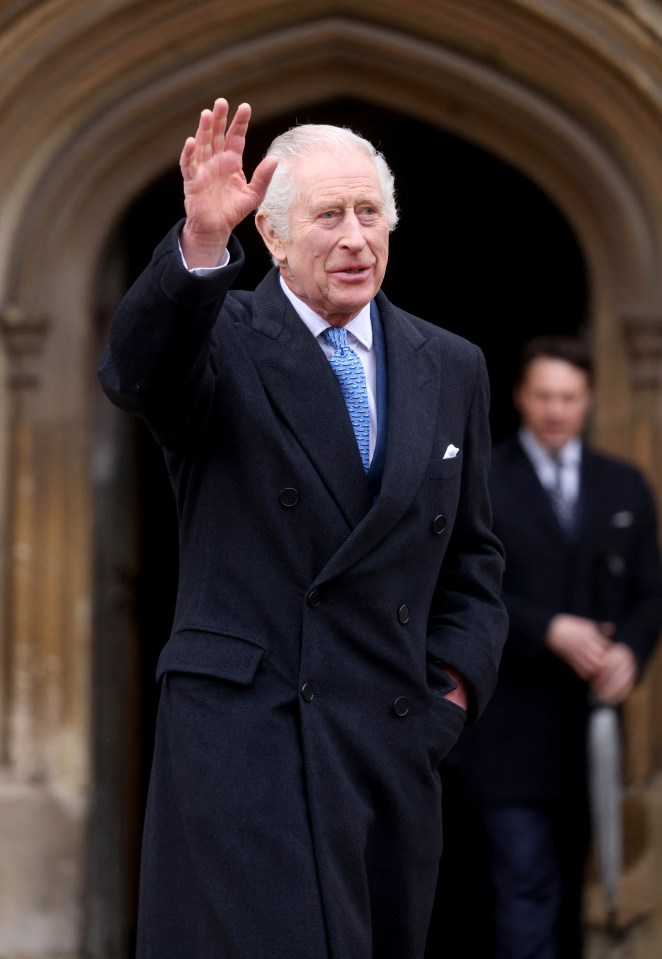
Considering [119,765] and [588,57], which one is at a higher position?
[588,57]

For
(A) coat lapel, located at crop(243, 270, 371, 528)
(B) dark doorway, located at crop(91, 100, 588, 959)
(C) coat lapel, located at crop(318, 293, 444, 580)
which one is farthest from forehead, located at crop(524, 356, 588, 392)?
(A) coat lapel, located at crop(243, 270, 371, 528)

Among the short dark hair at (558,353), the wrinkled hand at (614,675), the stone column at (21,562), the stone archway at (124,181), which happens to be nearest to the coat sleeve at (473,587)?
the wrinkled hand at (614,675)

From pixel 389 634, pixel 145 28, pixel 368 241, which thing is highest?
pixel 145 28

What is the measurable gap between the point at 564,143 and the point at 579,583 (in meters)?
1.58

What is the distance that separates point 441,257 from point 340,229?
4.73 metres

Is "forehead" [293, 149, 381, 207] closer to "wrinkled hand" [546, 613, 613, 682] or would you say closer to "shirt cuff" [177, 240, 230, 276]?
"shirt cuff" [177, 240, 230, 276]

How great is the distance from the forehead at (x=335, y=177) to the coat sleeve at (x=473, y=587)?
38cm

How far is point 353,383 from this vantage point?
2811mm

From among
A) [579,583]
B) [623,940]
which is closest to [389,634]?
[579,583]

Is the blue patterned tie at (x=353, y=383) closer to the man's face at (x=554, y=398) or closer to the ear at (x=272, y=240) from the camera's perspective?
the ear at (x=272, y=240)

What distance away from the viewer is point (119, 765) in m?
6.38

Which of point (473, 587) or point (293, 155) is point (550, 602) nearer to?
point (473, 587)

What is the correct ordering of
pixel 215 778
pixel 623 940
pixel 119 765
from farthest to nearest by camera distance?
pixel 119 765 → pixel 623 940 → pixel 215 778

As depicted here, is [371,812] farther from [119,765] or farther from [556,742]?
[119,765]
